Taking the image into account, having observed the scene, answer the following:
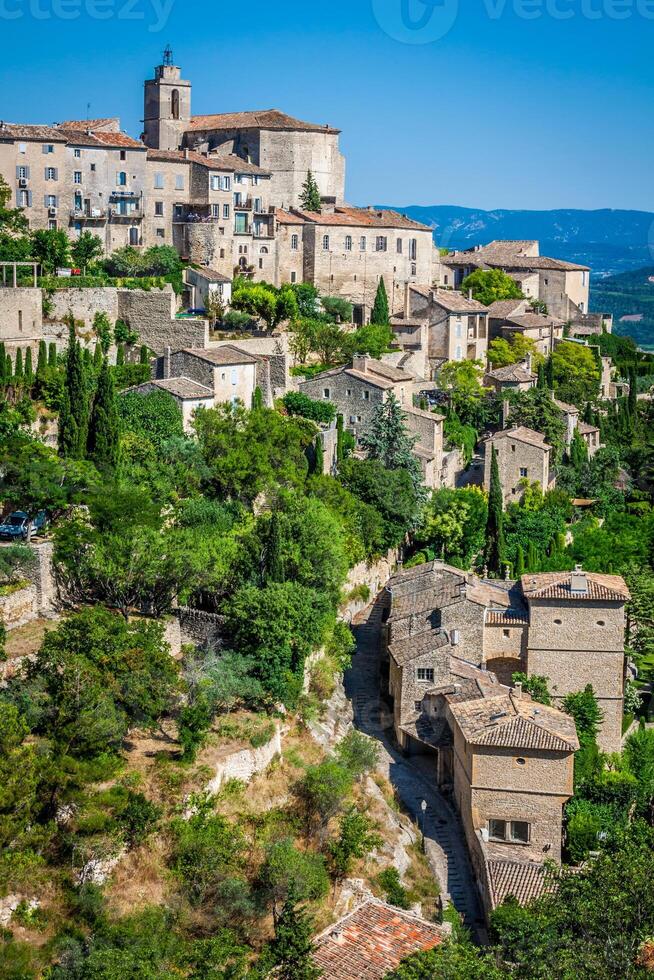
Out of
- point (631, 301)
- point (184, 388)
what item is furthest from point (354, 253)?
point (631, 301)

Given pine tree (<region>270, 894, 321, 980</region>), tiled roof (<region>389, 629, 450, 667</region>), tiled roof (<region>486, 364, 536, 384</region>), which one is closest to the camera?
pine tree (<region>270, 894, 321, 980</region>)

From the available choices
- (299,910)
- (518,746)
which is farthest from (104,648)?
(518,746)

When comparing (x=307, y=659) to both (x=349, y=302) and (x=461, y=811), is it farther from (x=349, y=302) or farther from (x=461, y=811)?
(x=349, y=302)

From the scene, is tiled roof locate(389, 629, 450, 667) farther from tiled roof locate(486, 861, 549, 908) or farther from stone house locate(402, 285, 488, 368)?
stone house locate(402, 285, 488, 368)

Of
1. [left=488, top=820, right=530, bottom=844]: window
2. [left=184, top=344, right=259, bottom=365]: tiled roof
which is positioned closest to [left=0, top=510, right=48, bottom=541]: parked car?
[left=488, top=820, right=530, bottom=844]: window

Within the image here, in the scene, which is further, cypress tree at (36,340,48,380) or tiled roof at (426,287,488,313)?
tiled roof at (426,287,488,313)

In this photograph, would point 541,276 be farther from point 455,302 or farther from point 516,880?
point 516,880

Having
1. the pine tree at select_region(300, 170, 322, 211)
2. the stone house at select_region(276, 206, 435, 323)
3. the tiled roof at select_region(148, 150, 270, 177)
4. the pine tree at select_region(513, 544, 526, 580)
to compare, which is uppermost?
the tiled roof at select_region(148, 150, 270, 177)
